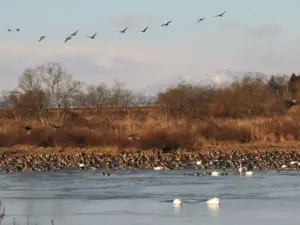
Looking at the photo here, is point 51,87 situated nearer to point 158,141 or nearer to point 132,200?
point 158,141

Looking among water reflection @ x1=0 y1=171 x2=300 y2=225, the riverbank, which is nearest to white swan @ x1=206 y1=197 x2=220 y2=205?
water reflection @ x1=0 y1=171 x2=300 y2=225

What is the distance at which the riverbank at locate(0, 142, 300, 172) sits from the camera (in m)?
29.5

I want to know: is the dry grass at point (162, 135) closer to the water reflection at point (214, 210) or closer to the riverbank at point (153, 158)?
the riverbank at point (153, 158)

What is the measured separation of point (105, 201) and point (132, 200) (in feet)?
2.06

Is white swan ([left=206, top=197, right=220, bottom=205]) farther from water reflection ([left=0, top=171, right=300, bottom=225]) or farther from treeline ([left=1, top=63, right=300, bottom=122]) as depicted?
treeline ([left=1, top=63, right=300, bottom=122])

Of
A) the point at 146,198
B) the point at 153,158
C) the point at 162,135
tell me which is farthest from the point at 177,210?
the point at 162,135

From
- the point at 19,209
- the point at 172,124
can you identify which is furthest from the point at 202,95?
the point at 19,209

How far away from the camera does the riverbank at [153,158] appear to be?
96.7 ft

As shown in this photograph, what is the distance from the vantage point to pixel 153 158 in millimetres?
32500

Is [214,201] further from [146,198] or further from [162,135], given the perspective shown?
[162,135]

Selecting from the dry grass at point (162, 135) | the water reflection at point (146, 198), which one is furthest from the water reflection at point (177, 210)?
the dry grass at point (162, 135)

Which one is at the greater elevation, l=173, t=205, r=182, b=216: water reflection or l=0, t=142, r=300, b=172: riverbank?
l=0, t=142, r=300, b=172: riverbank

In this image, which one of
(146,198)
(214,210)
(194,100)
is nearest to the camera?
(214,210)

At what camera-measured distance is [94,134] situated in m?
37.8
